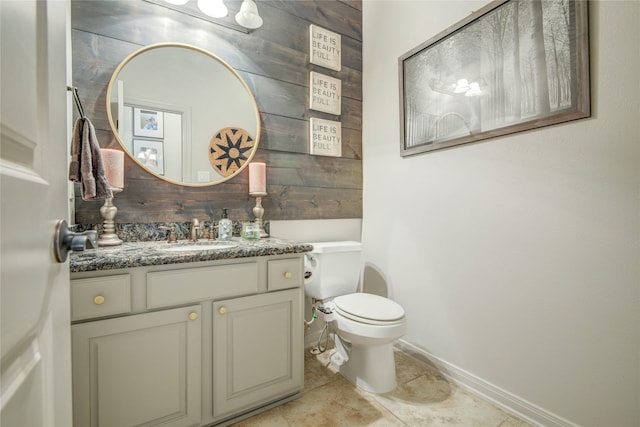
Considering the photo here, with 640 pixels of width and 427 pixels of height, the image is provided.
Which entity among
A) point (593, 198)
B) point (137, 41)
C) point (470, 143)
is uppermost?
point (137, 41)

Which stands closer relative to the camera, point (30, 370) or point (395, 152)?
point (30, 370)

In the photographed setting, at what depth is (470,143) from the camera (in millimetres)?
1609

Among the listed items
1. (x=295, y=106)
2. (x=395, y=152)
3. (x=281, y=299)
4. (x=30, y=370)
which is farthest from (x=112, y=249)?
(x=395, y=152)

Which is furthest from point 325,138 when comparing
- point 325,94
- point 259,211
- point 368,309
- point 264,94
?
point 368,309

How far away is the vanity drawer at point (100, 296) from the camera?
3.27ft

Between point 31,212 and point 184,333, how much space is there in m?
0.99

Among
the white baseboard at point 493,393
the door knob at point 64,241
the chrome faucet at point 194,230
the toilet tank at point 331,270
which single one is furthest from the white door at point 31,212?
the white baseboard at point 493,393

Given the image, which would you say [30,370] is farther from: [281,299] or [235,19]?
[235,19]

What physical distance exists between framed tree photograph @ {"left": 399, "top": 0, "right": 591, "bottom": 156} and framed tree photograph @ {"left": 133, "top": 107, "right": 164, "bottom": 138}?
4.93ft

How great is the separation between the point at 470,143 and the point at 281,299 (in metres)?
1.32

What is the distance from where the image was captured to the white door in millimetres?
299

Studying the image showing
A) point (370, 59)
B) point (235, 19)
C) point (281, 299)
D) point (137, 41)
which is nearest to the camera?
point (281, 299)

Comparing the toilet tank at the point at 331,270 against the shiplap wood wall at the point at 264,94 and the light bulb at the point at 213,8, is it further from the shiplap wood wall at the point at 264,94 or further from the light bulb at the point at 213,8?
the light bulb at the point at 213,8

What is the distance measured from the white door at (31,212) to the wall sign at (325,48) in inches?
72.1
